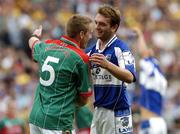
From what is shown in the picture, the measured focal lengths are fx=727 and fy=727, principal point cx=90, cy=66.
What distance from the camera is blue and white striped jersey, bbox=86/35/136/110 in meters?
8.66

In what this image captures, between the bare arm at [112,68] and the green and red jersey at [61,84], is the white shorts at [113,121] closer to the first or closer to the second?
the green and red jersey at [61,84]

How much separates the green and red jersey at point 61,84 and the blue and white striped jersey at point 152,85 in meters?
4.57

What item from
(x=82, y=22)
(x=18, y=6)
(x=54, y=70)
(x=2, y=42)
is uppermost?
(x=18, y=6)

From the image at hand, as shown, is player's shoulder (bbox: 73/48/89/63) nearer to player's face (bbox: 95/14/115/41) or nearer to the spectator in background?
player's face (bbox: 95/14/115/41)

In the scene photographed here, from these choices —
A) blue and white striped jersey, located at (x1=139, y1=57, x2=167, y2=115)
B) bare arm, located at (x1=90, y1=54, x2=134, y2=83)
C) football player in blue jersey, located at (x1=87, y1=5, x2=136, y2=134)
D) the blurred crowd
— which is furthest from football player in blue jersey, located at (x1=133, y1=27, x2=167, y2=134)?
bare arm, located at (x1=90, y1=54, x2=134, y2=83)

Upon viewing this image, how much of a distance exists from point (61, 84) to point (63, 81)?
0.14 ft

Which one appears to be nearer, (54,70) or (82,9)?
(54,70)

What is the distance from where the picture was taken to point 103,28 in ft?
28.7

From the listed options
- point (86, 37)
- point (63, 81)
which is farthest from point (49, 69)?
point (86, 37)

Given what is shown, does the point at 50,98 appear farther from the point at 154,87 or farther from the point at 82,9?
the point at 82,9

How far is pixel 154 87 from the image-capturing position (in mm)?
13125

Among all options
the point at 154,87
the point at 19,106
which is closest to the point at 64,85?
the point at 154,87

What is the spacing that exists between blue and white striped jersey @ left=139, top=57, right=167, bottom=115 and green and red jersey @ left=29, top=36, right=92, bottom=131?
15.0 feet

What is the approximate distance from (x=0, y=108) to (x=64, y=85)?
7.58 meters
